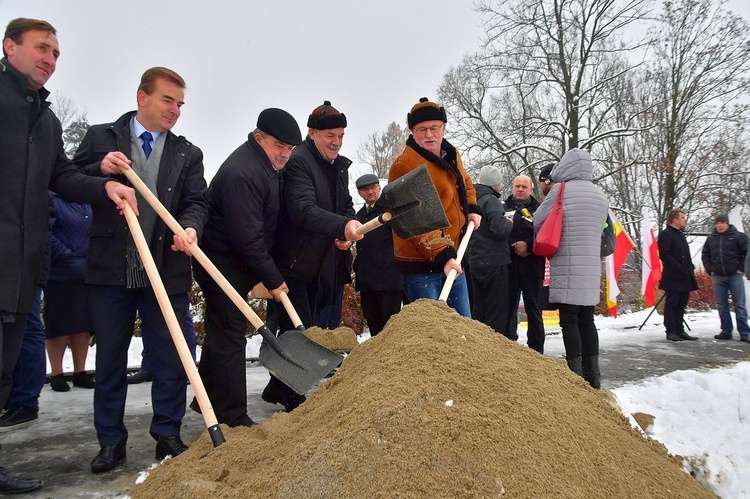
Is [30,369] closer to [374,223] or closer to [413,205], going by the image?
[374,223]

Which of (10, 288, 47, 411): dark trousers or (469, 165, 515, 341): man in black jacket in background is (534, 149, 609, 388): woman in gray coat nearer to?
(469, 165, 515, 341): man in black jacket in background

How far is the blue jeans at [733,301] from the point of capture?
834 cm

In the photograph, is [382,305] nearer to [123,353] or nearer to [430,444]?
[123,353]

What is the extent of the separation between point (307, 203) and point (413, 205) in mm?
803

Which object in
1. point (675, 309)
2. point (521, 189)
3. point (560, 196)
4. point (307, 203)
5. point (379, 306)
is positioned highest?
point (521, 189)

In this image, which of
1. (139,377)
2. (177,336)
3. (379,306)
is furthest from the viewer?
(139,377)

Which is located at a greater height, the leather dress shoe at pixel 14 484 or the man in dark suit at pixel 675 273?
the man in dark suit at pixel 675 273

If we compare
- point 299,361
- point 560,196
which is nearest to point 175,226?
point 299,361

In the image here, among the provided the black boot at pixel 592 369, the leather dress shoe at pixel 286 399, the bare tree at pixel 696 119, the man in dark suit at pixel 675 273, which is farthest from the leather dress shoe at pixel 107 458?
the bare tree at pixel 696 119

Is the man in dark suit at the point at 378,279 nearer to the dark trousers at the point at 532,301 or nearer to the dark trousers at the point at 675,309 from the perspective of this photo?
the dark trousers at the point at 532,301

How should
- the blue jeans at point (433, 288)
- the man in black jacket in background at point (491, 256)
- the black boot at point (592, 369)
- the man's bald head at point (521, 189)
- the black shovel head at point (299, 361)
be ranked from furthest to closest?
1. the man's bald head at point (521, 189)
2. the man in black jacket in background at point (491, 256)
3. the black boot at point (592, 369)
4. the blue jeans at point (433, 288)
5. the black shovel head at point (299, 361)

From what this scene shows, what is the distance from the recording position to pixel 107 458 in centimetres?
278

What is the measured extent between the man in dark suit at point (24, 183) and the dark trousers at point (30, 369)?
47.7 inches

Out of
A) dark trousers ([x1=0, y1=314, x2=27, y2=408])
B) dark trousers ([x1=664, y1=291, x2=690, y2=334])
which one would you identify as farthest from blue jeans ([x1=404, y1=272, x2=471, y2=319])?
dark trousers ([x1=664, y1=291, x2=690, y2=334])
